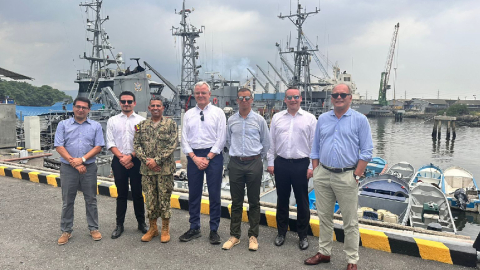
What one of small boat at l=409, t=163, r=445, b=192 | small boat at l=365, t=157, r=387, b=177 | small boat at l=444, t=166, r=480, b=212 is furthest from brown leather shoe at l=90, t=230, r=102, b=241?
small boat at l=365, t=157, r=387, b=177

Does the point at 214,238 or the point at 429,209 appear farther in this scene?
the point at 429,209

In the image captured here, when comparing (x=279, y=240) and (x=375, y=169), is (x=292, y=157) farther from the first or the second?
(x=375, y=169)

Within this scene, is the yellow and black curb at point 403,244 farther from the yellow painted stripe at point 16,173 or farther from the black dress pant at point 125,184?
the yellow painted stripe at point 16,173

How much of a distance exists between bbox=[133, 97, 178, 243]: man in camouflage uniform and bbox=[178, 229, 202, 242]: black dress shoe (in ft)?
0.68

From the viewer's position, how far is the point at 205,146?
4113 millimetres

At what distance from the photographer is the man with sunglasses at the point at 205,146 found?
4.09 metres

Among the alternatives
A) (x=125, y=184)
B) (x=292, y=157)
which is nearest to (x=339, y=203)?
(x=292, y=157)

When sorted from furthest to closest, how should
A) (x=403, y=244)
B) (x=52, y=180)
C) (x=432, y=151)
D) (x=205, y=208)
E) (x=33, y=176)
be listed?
(x=432, y=151)
(x=33, y=176)
(x=52, y=180)
(x=205, y=208)
(x=403, y=244)

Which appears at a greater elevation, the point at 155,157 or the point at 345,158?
the point at 345,158

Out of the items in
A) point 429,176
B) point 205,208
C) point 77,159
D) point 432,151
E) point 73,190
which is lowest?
point 432,151

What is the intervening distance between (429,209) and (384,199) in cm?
148

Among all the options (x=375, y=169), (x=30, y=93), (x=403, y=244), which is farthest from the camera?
(x=30, y=93)

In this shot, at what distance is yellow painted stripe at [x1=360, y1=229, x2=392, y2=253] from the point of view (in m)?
3.88

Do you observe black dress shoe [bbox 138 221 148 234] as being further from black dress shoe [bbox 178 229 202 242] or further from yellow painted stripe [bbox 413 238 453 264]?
yellow painted stripe [bbox 413 238 453 264]
